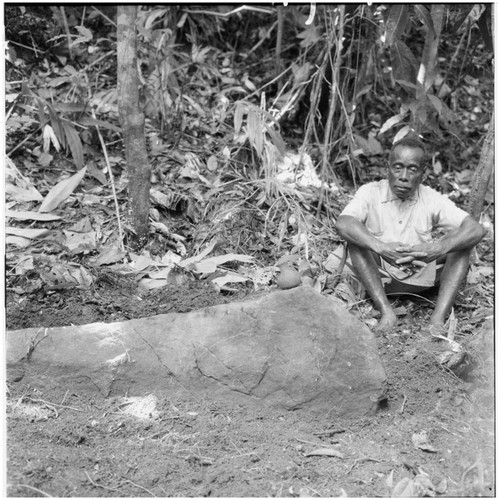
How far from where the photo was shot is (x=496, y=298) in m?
3.79

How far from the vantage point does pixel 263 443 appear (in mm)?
3441

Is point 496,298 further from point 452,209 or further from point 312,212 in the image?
point 312,212

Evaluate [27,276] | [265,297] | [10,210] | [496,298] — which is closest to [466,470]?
[496,298]

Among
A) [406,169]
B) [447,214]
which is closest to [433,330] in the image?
[447,214]

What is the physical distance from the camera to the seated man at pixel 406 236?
4707mm

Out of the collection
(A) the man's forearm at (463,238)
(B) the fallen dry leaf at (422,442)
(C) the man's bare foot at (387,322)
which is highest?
(A) the man's forearm at (463,238)

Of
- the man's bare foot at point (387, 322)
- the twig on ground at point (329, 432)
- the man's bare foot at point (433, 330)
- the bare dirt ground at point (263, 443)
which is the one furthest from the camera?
the man's bare foot at point (387, 322)

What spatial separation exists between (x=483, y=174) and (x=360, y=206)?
1.07m

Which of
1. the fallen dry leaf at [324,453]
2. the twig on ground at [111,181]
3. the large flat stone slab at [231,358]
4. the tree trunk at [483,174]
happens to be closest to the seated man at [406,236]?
the tree trunk at [483,174]

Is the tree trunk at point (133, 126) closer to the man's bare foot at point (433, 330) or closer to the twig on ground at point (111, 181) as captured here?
the twig on ground at point (111, 181)

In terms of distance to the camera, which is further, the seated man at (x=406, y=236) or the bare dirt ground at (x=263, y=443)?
the seated man at (x=406, y=236)

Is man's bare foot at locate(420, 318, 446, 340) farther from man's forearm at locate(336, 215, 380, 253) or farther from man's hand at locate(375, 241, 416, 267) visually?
man's forearm at locate(336, 215, 380, 253)

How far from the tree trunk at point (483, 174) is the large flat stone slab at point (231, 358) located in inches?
82.1

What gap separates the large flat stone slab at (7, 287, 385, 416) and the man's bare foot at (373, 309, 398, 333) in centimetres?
74
